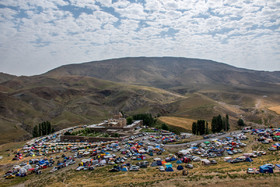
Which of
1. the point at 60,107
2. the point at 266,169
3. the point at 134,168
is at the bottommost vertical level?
the point at 134,168

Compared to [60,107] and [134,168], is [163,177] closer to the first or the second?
[134,168]

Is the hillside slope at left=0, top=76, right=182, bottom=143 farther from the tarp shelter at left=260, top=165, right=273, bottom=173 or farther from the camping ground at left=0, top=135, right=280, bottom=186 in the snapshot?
the tarp shelter at left=260, top=165, right=273, bottom=173

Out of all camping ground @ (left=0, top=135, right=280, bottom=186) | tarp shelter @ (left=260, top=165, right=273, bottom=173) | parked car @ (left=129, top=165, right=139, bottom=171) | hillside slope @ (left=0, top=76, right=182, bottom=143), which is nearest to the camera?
camping ground @ (left=0, top=135, right=280, bottom=186)

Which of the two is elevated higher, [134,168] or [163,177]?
[163,177]

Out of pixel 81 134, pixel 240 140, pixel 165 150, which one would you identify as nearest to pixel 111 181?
pixel 165 150

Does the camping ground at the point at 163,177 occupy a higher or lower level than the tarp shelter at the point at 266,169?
lower

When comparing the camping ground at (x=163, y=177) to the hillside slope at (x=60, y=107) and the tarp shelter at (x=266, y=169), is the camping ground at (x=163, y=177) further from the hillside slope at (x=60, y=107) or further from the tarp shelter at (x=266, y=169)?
the hillside slope at (x=60, y=107)

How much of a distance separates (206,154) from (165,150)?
9.49 metres

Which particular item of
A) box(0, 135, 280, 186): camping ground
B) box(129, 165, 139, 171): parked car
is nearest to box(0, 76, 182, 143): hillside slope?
box(0, 135, 280, 186): camping ground

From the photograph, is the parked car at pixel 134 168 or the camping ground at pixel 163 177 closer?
the camping ground at pixel 163 177

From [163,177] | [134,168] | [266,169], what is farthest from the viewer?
[134,168]

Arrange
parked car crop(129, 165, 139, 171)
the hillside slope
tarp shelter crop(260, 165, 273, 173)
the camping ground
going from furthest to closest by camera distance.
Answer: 1. the hillside slope
2. parked car crop(129, 165, 139, 171)
3. tarp shelter crop(260, 165, 273, 173)
4. the camping ground

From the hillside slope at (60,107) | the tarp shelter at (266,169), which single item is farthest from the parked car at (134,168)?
the hillside slope at (60,107)

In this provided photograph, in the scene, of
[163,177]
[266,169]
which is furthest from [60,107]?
[266,169]
